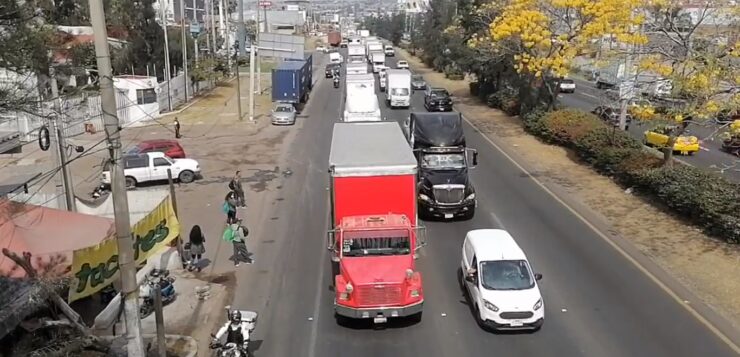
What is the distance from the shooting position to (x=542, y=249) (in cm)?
1961

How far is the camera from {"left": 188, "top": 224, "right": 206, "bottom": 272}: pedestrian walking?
1806cm

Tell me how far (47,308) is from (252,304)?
17.3ft

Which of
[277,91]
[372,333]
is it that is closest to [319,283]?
[372,333]

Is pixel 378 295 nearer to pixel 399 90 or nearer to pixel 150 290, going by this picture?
pixel 150 290

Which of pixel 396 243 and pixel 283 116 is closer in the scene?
pixel 396 243

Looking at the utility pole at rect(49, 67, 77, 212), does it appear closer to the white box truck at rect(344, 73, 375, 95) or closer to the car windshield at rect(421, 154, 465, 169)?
the car windshield at rect(421, 154, 465, 169)

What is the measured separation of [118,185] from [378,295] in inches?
256

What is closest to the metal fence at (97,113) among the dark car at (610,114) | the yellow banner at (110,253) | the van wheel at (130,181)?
the van wheel at (130,181)

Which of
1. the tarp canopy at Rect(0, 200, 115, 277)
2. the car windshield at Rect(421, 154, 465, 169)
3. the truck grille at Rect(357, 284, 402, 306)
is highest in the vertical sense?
the tarp canopy at Rect(0, 200, 115, 277)

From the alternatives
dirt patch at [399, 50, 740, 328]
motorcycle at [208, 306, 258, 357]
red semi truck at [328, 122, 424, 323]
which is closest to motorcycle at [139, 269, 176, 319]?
motorcycle at [208, 306, 258, 357]

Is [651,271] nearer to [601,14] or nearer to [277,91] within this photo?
[601,14]

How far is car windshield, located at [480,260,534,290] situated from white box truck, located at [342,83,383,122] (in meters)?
26.5

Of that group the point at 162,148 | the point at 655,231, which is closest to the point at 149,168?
the point at 162,148

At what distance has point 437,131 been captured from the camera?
83.8 ft
